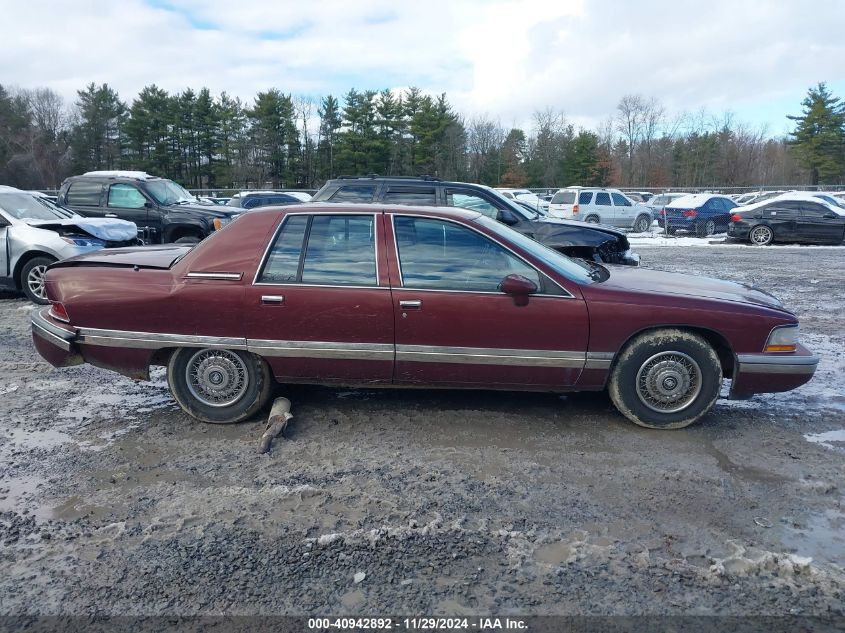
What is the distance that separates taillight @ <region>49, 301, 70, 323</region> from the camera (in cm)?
488

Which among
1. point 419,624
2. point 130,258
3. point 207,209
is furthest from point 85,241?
point 419,624

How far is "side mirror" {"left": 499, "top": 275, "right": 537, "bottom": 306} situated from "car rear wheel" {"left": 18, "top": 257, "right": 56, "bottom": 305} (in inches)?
302

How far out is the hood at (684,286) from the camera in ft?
15.5

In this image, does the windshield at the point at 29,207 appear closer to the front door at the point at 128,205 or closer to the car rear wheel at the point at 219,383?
the front door at the point at 128,205

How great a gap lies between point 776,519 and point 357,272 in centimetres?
301

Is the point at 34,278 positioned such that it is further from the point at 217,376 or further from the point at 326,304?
the point at 326,304

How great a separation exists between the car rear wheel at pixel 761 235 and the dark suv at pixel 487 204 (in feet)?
42.3

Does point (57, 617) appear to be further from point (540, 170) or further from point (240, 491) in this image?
point (540, 170)

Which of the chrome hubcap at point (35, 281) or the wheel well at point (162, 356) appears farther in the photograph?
the chrome hubcap at point (35, 281)

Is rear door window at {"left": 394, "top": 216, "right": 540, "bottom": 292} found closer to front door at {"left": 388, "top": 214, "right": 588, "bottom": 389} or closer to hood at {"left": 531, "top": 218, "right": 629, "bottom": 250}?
front door at {"left": 388, "top": 214, "right": 588, "bottom": 389}

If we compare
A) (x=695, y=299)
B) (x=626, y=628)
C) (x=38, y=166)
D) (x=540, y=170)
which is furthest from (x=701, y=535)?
(x=38, y=166)

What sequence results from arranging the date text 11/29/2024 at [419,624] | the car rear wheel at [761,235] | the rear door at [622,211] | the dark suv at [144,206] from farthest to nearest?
the rear door at [622,211] < the car rear wheel at [761,235] < the dark suv at [144,206] < the date text 11/29/2024 at [419,624]

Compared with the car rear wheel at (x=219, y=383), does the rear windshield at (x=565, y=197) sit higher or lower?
higher

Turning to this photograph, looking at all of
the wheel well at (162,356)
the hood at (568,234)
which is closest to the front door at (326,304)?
the wheel well at (162,356)
